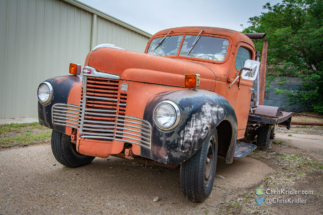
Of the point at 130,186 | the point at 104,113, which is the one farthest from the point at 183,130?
the point at 130,186

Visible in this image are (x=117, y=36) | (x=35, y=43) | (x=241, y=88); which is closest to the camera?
(x=241, y=88)

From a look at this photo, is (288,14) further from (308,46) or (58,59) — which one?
(58,59)

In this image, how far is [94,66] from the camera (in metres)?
2.67

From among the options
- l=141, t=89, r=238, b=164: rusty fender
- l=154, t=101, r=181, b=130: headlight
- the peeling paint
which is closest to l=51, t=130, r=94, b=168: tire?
l=141, t=89, r=238, b=164: rusty fender

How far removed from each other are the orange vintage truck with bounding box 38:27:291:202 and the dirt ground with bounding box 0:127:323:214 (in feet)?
0.90

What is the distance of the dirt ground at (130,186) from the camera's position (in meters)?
2.46

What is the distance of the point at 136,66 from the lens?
2.73 metres

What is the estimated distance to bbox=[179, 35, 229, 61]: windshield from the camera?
3.68 metres

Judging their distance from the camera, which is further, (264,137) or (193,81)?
(264,137)

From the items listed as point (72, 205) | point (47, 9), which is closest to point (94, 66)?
point (72, 205)

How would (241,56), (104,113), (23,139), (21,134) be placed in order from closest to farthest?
(104,113) → (241,56) → (23,139) → (21,134)

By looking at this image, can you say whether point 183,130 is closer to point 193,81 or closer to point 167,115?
point 167,115

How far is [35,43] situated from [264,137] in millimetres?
5878

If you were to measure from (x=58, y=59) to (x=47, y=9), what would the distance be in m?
1.29
